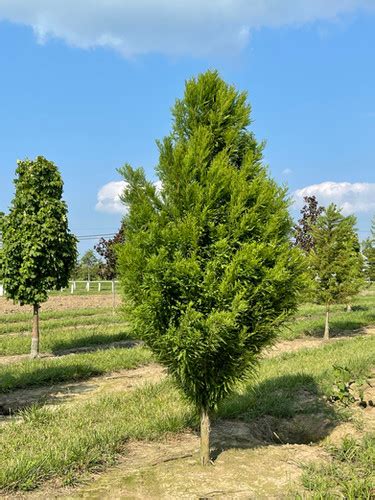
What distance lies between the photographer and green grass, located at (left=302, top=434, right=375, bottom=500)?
4.28 metres

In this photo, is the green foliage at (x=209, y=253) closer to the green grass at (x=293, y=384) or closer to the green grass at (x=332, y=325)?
the green grass at (x=293, y=384)

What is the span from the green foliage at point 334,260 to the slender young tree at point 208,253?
13529mm

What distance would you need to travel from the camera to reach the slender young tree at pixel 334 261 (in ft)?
58.7

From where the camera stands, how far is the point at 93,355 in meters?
12.8

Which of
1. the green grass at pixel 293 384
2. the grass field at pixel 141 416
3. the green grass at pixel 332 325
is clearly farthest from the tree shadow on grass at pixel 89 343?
the green grass at pixel 332 325

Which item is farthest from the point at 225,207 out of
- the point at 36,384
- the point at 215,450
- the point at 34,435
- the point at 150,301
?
the point at 36,384

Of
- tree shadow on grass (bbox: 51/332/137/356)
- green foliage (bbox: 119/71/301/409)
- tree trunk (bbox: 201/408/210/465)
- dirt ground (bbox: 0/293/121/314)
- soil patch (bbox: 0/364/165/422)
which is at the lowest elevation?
soil patch (bbox: 0/364/165/422)

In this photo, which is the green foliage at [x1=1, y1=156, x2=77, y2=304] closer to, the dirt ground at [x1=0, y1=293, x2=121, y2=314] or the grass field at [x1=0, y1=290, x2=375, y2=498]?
the grass field at [x1=0, y1=290, x2=375, y2=498]

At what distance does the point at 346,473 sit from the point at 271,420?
2256mm

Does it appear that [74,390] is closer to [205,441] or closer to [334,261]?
[205,441]

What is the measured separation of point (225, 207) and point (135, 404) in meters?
4.24

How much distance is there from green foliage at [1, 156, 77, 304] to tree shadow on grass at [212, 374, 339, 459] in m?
7.86

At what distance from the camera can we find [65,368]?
11.0m

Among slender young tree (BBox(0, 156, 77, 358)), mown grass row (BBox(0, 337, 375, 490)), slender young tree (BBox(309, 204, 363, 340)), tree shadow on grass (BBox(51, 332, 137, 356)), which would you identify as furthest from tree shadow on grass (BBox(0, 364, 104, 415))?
slender young tree (BBox(309, 204, 363, 340))
